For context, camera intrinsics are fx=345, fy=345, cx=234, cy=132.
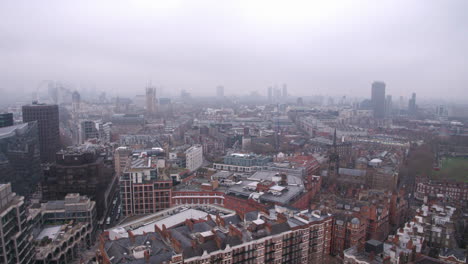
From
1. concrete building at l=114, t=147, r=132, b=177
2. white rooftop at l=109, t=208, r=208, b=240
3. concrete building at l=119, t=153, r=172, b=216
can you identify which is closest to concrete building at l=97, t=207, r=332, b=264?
white rooftop at l=109, t=208, r=208, b=240

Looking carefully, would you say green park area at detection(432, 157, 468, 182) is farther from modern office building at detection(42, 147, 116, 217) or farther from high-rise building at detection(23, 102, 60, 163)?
high-rise building at detection(23, 102, 60, 163)

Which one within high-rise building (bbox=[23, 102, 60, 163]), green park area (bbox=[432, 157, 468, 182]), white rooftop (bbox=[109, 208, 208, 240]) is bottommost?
green park area (bbox=[432, 157, 468, 182])

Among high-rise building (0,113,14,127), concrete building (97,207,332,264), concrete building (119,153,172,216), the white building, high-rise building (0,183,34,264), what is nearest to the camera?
concrete building (97,207,332,264)

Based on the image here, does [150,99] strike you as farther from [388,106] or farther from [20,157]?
[20,157]

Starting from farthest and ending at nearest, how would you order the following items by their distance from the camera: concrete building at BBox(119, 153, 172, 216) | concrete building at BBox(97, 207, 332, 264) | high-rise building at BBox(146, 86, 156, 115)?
high-rise building at BBox(146, 86, 156, 115)
concrete building at BBox(119, 153, 172, 216)
concrete building at BBox(97, 207, 332, 264)

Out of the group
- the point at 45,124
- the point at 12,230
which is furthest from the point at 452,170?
the point at 45,124

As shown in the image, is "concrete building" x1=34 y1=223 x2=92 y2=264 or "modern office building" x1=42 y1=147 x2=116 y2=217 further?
"modern office building" x1=42 y1=147 x2=116 y2=217

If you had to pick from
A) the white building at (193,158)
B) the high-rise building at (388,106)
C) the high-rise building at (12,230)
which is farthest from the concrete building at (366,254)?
the high-rise building at (388,106)
